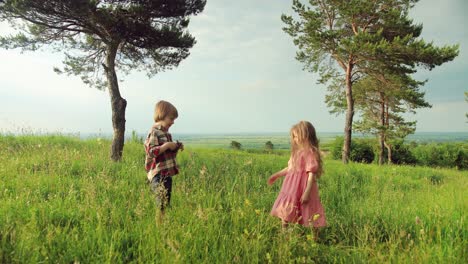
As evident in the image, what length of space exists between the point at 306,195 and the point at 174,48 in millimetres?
9108

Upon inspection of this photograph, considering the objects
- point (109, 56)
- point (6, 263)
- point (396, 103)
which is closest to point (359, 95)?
point (396, 103)

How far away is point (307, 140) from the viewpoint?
4.06 m

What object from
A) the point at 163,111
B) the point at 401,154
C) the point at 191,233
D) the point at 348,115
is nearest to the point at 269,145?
the point at 401,154

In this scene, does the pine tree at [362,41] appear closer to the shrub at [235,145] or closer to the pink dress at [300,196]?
the pink dress at [300,196]

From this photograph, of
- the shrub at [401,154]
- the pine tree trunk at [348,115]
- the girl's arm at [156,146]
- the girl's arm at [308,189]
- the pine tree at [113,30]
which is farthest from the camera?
the shrub at [401,154]

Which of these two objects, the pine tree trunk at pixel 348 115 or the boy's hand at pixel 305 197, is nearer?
the boy's hand at pixel 305 197

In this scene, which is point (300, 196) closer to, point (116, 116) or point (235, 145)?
point (116, 116)

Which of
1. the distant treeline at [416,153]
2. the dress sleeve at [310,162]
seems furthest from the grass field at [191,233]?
the distant treeline at [416,153]

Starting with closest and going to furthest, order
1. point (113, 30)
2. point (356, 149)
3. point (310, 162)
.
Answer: point (310, 162) < point (113, 30) < point (356, 149)

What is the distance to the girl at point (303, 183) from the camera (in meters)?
3.89

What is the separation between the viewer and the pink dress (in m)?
3.91

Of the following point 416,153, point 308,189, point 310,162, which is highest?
point 310,162

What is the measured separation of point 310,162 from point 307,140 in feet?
0.99

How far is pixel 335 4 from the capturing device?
16.8 m
